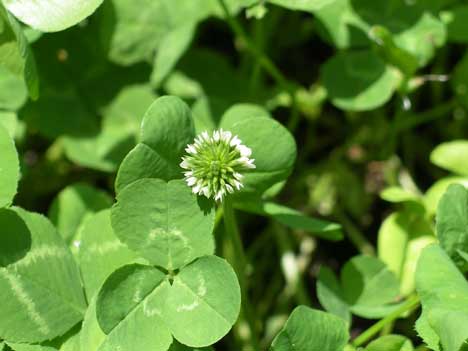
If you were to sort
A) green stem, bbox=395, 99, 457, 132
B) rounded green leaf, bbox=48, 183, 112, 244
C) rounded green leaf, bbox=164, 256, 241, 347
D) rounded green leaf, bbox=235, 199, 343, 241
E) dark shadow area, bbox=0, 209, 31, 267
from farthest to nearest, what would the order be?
green stem, bbox=395, 99, 457, 132 → rounded green leaf, bbox=48, 183, 112, 244 → rounded green leaf, bbox=235, 199, 343, 241 → dark shadow area, bbox=0, 209, 31, 267 → rounded green leaf, bbox=164, 256, 241, 347

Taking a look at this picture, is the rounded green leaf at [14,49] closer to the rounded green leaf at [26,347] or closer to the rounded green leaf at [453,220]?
the rounded green leaf at [26,347]

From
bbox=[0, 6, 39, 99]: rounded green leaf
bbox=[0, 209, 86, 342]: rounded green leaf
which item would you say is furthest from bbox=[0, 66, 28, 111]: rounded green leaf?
bbox=[0, 209, 86, 342]: rounded green leaf

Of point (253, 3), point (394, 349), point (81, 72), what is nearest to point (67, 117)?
point (81, 72)

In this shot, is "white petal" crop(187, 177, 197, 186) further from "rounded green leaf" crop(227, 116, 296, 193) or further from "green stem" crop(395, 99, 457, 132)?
"green stem" crop(395, 99, 457, 132)

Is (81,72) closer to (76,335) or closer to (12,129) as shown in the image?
(12,129)

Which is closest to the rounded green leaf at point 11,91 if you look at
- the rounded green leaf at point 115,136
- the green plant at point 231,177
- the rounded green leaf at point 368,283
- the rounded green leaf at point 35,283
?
the green plant at point 231,177

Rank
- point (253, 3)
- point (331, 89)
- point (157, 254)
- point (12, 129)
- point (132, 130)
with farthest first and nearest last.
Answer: point (132, 130)
point (331, 89)
point (12, 129)
point (253, 3)
point (157, 254)

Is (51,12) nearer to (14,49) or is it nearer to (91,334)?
(14,49)

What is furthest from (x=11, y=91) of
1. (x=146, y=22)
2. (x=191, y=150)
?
(x=191, y=150)
